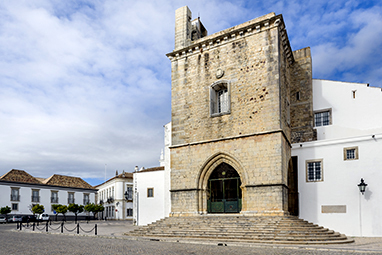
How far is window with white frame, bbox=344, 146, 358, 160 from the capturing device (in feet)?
53.3

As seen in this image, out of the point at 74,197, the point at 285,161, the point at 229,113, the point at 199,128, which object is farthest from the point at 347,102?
the point at 74,197

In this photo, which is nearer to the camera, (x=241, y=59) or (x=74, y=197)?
(x=241, y=59)

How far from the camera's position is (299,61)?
20375 millimetres

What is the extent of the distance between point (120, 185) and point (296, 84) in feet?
121

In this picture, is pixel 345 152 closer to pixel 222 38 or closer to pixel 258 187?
pixel 258 187

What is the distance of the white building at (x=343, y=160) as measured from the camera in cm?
1556

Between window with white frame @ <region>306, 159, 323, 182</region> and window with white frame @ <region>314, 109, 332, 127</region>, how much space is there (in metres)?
2.72

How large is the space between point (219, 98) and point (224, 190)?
5.04 metres

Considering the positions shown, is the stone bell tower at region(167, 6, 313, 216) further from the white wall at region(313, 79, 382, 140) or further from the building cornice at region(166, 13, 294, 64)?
the white wall at region(313, 79, 382, 140)

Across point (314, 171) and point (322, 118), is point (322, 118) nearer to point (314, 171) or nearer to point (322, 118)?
point (322, 118)

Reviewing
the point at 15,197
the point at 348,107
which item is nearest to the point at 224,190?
the point at 348,107

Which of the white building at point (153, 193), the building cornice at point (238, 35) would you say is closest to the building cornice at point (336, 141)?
the building cornice at point (238, 35)

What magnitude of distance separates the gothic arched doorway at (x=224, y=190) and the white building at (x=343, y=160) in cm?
339

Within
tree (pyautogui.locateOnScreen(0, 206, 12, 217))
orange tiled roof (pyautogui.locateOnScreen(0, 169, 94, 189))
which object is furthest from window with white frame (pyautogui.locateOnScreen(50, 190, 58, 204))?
tree (pyautogui.locateOnScreen(0, 206, 12, 217))
